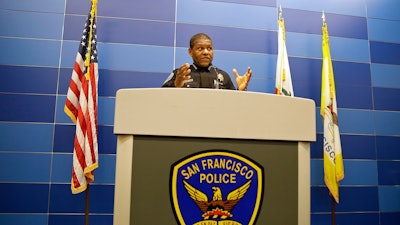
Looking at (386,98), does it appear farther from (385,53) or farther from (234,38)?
(234,38)

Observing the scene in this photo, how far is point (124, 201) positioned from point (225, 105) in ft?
Answer: 1.02

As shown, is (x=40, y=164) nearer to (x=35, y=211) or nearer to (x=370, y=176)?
(x=35, y=211)

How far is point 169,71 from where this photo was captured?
2314mm

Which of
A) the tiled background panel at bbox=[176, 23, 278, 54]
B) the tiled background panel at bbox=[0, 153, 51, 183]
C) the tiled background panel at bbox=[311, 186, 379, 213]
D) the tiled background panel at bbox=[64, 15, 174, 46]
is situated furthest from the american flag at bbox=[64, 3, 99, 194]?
the tiled background panel at bbox=[311, 186, 379, 213]

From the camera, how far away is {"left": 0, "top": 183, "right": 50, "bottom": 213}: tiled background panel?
6.84 feet

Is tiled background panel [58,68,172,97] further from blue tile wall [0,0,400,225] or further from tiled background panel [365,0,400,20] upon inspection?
tiled background panel [365,0,400,20]

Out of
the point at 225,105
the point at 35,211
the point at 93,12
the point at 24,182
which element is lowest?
the point at 35,211

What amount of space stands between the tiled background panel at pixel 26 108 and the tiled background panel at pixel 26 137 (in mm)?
45

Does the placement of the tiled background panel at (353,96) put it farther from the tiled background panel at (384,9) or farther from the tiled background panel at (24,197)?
the tiled background panel at (24,197)

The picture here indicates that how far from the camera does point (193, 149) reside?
25.5 inches

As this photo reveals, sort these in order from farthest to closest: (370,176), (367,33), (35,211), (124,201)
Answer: (367,33)
(370,176)
(35,211)
(124,201)

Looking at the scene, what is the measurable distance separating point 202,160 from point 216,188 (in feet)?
0.23

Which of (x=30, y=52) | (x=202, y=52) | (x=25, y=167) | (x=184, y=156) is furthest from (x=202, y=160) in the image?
(x=30, y=52)

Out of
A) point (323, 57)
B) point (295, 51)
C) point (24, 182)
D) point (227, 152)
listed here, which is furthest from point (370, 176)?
point (24, 182)
